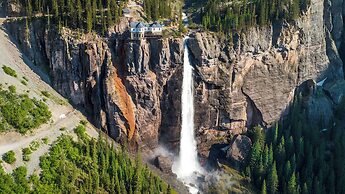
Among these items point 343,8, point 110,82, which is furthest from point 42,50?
point 343,8

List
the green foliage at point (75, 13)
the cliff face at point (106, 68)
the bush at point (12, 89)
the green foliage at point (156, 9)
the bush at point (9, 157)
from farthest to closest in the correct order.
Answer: the green foliage at point (156, 9) < the cliff face at point (106, 68) < the green foliage at point (75, 13) < the bush at point (12, 89) < the bush at point (9, 157)

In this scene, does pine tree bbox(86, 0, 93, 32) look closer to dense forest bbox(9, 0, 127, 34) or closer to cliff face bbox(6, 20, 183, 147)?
dense forest bbox(9, 0, 127, 34)

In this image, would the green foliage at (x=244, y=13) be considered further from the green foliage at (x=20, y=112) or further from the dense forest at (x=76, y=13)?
the green foliage at (x=20, y=112)

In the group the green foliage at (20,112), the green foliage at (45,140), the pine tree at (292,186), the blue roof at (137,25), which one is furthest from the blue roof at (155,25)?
the pine tree at (292,186)

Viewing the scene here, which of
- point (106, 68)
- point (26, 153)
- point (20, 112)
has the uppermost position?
point (106, 68)

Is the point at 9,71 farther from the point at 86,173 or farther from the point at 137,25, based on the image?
the point at 137,25

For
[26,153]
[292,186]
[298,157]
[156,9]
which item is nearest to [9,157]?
[26,153]

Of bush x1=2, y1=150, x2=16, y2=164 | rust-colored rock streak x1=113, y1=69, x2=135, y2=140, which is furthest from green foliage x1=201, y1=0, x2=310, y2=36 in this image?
bush x1=2, y1=150, x2=16, y2=164
